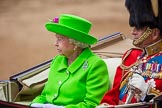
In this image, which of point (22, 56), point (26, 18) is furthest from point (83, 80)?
point (26, 18)

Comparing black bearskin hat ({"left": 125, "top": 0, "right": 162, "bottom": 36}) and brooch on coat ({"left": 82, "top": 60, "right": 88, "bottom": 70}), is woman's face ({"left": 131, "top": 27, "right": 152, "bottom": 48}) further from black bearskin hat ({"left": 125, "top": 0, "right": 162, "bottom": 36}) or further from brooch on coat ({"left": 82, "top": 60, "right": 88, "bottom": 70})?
brooch on coat ({"left": 82, "top": 60, "right": 88, "bottom": 70})

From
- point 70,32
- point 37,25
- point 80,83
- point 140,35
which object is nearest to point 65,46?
point 70,32

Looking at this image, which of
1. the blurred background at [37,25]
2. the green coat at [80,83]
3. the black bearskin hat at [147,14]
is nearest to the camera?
the black bearskin hat at [147,14]

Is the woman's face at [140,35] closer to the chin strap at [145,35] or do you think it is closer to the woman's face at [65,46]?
the chin strap at [145,35]

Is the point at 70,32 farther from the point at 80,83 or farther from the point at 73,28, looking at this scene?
the point at 80,83

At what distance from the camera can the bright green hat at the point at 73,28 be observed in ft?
8.70

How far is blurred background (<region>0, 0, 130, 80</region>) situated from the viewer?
4.68 meters

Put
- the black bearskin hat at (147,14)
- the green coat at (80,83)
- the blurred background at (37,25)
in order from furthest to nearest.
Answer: the blurred background at (37,25) < the green coat at (80,83) < the black bearskin hat at (147,14)

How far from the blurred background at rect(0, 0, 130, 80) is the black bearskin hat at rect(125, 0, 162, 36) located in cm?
196

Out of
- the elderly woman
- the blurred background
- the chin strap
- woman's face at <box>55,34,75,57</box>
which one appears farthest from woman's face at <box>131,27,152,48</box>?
the blurred background

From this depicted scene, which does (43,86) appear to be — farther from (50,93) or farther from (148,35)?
(148,35)

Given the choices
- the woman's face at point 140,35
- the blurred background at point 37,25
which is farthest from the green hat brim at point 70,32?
the blurred background at point 37,25

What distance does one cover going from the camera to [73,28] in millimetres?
2668

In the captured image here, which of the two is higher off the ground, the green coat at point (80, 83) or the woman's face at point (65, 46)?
the woman's face at point (65, 46)
